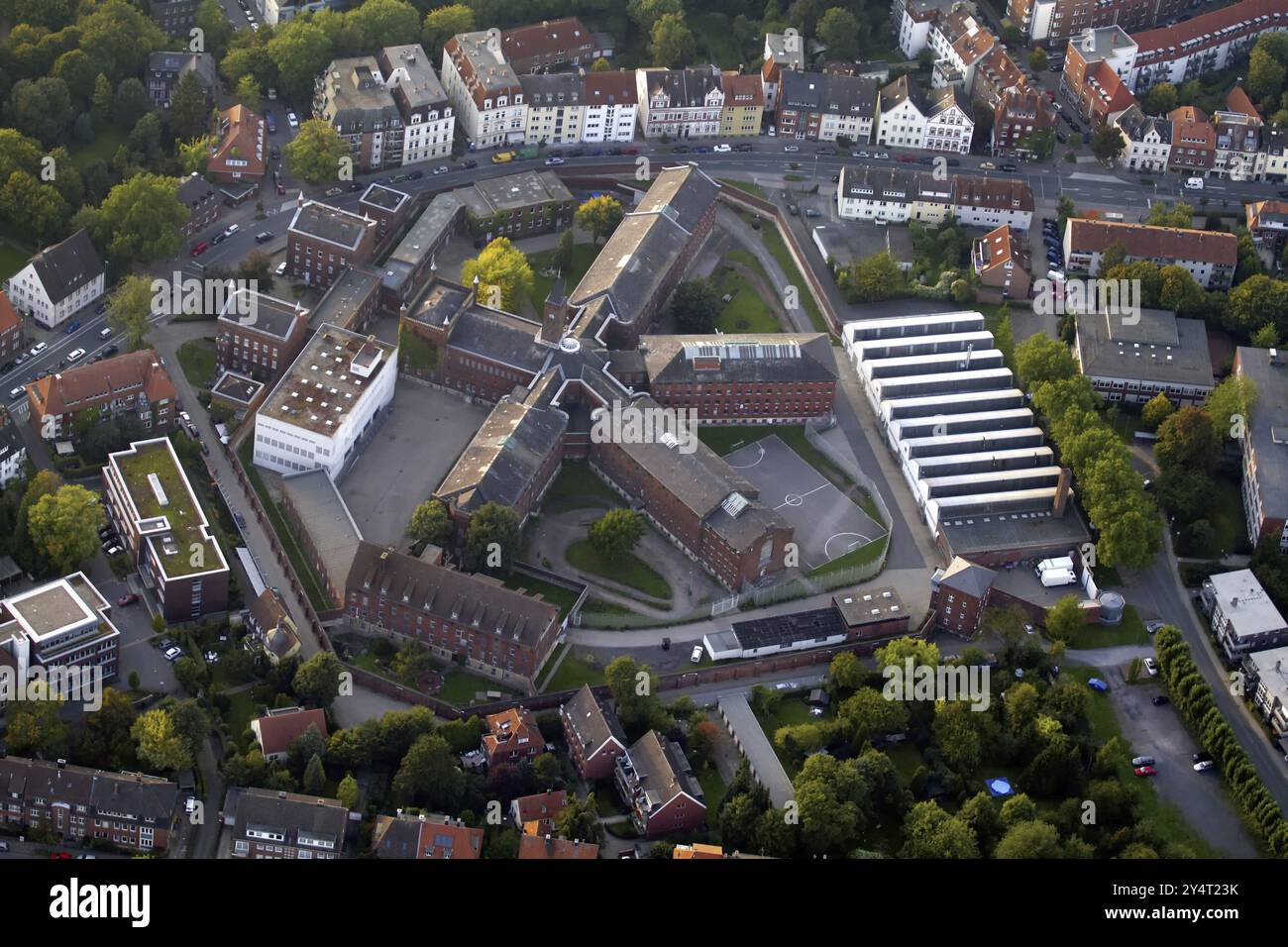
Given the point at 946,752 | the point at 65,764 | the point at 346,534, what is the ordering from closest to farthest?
the point at 65,764 → the point at 946,752 → the point at 346,534

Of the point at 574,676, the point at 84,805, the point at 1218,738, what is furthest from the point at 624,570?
the point at 1218,738

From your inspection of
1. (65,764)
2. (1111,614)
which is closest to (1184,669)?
(1111,614)

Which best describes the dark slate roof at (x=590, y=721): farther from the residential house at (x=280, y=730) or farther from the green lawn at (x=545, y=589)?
the residential house at (x=280, y=730)

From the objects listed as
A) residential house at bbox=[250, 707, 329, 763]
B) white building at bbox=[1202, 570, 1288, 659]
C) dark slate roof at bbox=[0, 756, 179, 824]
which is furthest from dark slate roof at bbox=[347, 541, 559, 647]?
white building at bbox=[1202, 570, 1288, 659]

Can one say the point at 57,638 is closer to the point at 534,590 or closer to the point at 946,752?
the point at 534,590

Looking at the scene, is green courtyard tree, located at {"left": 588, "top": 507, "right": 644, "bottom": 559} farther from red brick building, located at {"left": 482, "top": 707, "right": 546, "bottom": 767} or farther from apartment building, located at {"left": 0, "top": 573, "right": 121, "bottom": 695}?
apartment building, located at {"left": 0, "top": 573, "right": 121, "bottom": 695}

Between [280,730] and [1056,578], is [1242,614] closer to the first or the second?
[1056,578]
